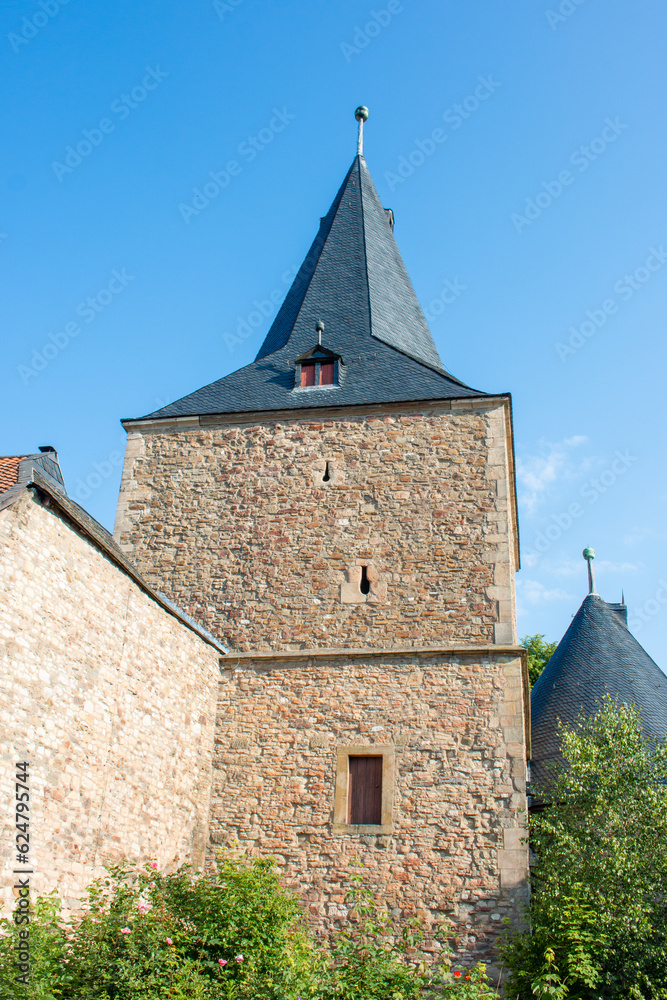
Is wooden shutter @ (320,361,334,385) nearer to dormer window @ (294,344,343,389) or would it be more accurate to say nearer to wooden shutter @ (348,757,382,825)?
dormer window @ (294,344,343,389)

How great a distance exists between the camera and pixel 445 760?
9.52m

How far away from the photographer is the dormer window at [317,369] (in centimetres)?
1268

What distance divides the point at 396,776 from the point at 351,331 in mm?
6790

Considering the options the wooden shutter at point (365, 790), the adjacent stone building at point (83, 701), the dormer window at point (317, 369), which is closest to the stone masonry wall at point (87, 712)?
the adjacent stone building at point (83, 701)

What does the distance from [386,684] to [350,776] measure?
1.03 m

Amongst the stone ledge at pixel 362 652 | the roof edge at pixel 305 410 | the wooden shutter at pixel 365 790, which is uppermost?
the roof edge at pixel 305 410

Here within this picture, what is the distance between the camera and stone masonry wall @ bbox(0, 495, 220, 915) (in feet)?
22.6

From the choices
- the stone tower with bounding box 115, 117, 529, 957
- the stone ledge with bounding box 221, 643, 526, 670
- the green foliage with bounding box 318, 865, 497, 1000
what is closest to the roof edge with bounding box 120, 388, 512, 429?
the stone tower with bounding box 115, 117, 529, 957

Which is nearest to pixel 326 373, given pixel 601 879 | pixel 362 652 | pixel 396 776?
pixel 362 652

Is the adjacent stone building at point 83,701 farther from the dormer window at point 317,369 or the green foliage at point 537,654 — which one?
the green foliage at point 537,654

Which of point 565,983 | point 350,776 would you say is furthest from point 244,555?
point 565,983

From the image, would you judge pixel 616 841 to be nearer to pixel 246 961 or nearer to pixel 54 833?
pixel 246 961

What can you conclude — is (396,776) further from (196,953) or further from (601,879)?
(196,953)

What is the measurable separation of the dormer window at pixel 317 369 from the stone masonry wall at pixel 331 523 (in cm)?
84
